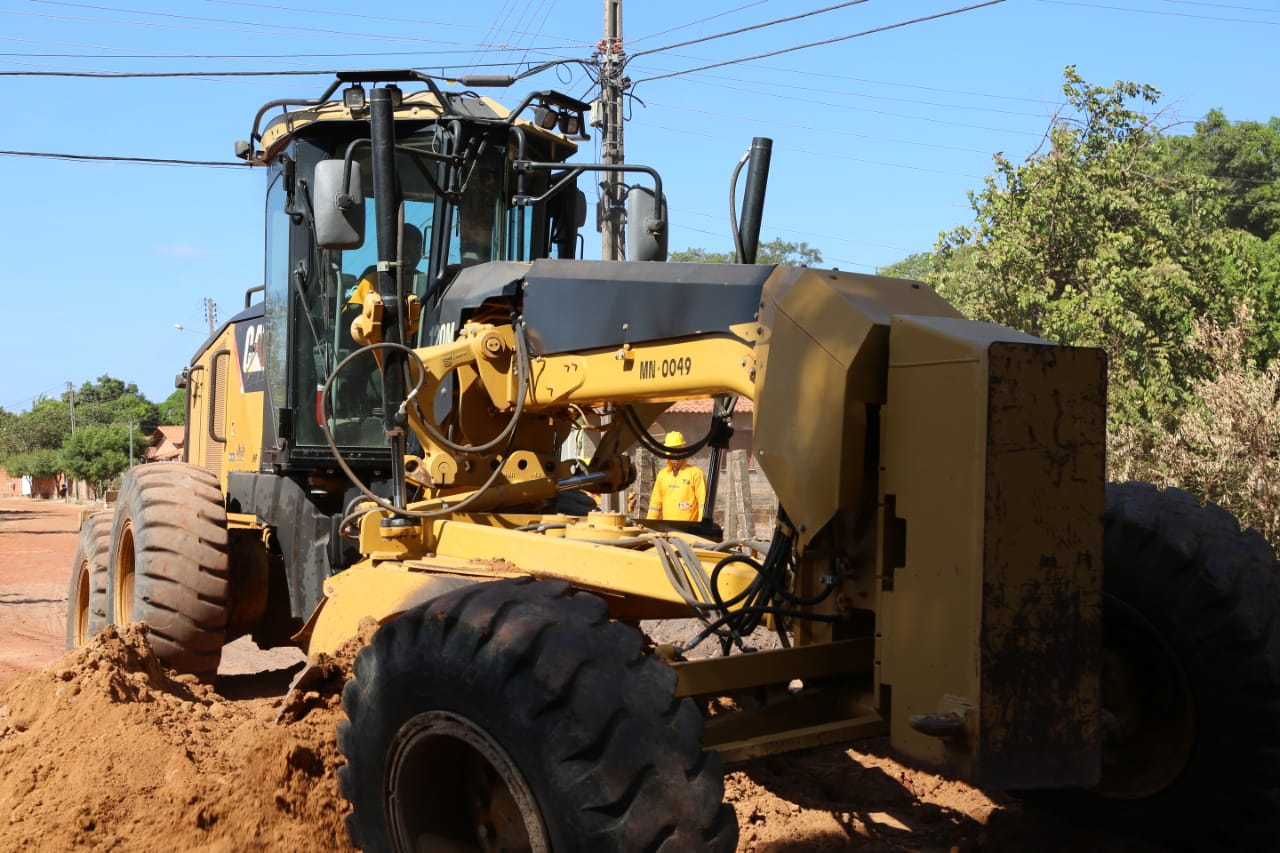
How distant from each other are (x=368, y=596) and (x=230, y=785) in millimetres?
914

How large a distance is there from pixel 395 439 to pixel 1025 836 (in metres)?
2.93

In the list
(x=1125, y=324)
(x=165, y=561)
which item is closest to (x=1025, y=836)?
(x=165, y=561)

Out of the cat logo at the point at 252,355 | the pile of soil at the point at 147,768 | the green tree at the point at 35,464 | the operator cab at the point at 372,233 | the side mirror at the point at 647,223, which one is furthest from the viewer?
the green tree at the point at 35,464

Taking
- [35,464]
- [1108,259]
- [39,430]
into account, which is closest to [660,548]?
[1108,259]

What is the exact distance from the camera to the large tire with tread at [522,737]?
3.14 meters

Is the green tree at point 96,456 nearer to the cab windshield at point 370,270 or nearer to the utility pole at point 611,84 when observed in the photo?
the utility pole at point 611,84

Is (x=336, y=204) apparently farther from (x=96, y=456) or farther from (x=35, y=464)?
(x=35, y=464)

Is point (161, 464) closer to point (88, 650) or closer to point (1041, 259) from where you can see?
point (88, 650)

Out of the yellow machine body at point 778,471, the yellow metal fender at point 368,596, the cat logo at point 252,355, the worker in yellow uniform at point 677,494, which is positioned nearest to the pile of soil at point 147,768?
the yellow metal fender at point 368,596

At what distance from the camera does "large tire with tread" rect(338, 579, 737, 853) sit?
314cm

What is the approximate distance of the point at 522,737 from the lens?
130 inches

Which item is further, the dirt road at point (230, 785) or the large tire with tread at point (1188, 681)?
the dirt road at point (230, 785)

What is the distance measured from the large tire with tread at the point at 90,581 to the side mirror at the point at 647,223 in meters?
4.06

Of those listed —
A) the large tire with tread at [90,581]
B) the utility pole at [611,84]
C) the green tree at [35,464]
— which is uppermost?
the utility pole at [611,84]
